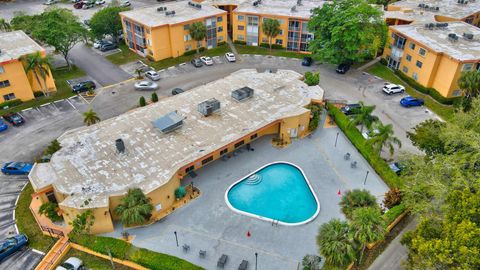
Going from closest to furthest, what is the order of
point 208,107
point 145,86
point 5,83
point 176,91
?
point 208,107 < point 5,83 < point 176,91 < point 145,86

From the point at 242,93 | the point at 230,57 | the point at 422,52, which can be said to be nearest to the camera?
the point at 242,93

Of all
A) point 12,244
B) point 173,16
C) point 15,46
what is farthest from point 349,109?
point 15,46

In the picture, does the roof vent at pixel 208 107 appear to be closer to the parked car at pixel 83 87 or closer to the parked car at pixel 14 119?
the parked car at pixel 83 87

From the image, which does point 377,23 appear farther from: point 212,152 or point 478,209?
point 478,209

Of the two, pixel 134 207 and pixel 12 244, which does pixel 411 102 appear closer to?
pixel 134 207

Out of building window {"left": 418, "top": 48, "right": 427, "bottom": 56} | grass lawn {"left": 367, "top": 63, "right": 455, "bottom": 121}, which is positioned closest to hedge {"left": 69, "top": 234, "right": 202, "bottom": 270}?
grass lawn {"left": 367, "top": 63, "right": 455, "bottom": 121}

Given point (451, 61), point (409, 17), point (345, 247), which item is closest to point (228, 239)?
point (345, 247)

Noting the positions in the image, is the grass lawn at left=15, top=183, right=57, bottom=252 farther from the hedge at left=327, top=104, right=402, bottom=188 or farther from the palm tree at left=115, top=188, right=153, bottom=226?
the hedge at left=327, top=104, right=402, bottom=188
